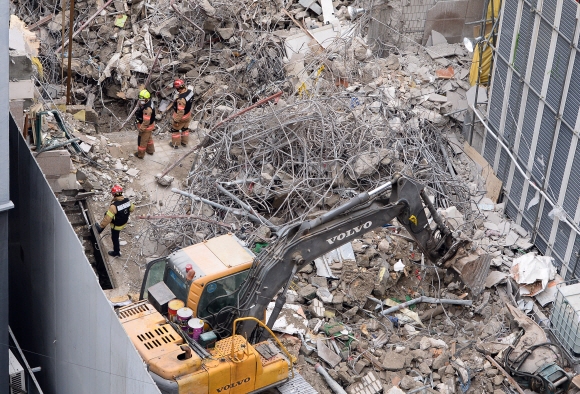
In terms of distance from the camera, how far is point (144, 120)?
16.0m

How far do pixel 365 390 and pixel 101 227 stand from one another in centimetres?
500

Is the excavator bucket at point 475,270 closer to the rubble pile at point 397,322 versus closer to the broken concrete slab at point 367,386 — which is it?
the rubble pile at point 397,322

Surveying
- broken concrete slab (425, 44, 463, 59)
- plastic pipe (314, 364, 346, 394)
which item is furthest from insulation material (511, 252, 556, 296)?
broken concrete slab (425, 44, 463, 59)

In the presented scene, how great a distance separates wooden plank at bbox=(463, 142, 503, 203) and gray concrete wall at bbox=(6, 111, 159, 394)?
27.4ft

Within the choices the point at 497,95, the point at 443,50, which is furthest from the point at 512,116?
the point at 443,50

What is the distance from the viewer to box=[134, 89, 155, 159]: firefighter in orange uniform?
16000 millimetres

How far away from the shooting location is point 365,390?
458 inches

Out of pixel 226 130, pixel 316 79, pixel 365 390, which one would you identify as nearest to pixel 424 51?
pixel 316 79

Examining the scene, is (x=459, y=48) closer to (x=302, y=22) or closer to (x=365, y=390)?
(x=302, y=22)

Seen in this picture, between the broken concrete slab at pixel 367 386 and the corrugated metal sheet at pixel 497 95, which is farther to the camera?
the corrugated metal sheet at pixel 497 95

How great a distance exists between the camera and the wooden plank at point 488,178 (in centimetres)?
1548

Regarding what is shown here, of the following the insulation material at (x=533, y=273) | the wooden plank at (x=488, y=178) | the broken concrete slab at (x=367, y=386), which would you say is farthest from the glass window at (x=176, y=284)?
the wooden plank at (x=488, y=178)

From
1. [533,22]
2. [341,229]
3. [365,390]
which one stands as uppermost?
[533,22]

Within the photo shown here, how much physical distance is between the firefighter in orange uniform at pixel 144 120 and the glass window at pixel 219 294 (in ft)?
21.2
